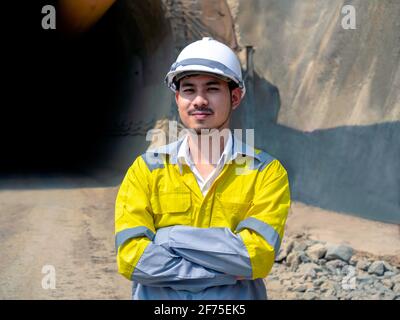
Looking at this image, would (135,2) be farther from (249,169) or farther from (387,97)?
(249,169)

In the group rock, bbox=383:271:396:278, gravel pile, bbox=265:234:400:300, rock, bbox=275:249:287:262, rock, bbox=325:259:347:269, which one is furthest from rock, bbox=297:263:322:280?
rock, bbox=383:271:396:278

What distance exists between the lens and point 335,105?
660 cm

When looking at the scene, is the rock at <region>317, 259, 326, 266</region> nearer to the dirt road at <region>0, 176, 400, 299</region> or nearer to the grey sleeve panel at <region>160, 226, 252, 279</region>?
the dirt road at <region>0, 176, 400, 299</region>

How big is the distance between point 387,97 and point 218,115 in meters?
4.61

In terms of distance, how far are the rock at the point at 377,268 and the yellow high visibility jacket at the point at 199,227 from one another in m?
2.84

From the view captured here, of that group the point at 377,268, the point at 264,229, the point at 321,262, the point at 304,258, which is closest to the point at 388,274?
the point at 377,268

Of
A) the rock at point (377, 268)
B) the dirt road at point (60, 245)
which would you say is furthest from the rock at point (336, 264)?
the dirt road at point (60, 245)

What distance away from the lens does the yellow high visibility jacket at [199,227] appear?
5.26ft

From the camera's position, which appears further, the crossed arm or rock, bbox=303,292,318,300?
rock, bbox=303,292,318,300

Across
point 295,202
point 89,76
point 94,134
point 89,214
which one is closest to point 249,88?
point 295,202

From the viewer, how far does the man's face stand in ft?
5.46

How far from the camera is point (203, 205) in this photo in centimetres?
168

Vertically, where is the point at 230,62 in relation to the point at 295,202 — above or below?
above

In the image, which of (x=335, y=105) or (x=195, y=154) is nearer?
(x=195, y=154)
